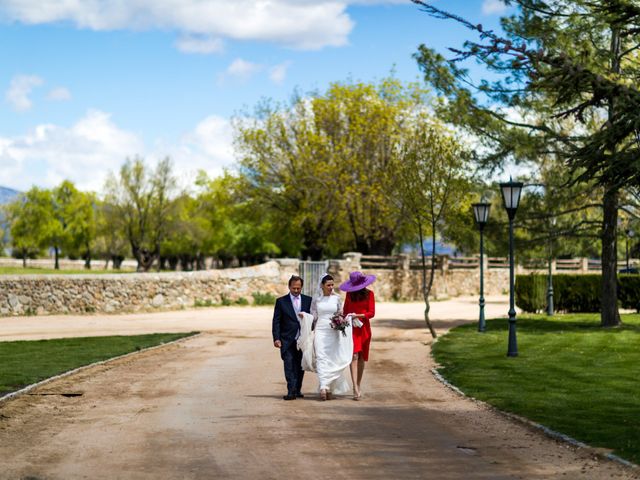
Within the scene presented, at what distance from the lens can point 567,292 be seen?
35.8 m

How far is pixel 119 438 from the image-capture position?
993 centimetres

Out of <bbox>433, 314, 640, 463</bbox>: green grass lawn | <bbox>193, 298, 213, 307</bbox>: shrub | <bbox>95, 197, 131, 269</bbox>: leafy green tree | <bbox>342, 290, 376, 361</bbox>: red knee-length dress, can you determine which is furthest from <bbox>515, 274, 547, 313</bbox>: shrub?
<bbox>95, 197, 131, 269</bbox>: leafy green tree

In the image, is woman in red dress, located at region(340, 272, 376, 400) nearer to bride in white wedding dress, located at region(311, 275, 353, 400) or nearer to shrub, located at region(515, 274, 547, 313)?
bride in white wedding dress, located at region(311, 275, 353, 400)

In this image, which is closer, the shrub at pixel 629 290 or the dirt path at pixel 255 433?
the dirt path at pixel 255 433

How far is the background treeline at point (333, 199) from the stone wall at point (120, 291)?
8.26 meters

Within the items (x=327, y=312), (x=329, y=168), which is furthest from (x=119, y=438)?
(x=329, y=168)

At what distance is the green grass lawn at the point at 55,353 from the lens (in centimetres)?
1548

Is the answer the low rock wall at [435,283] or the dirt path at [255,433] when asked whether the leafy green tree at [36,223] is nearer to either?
the low rock wall at [435,283]

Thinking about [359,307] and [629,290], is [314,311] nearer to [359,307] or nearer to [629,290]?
[359,307]

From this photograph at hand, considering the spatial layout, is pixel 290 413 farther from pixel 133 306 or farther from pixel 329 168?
pixel 329 168

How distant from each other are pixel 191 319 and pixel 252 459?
23202mm

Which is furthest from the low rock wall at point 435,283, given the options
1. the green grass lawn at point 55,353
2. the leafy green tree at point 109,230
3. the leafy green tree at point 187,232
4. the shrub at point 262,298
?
the leafy green tree at point 109,230

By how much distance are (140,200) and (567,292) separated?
47.1 metres

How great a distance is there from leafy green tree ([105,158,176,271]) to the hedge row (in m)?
44.4
